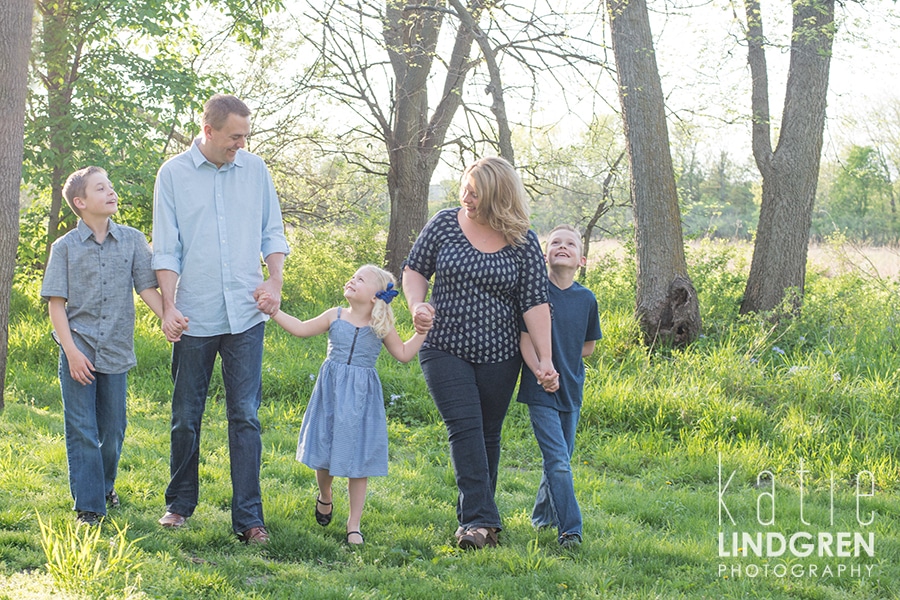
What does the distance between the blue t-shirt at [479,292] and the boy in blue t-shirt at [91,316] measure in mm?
1390

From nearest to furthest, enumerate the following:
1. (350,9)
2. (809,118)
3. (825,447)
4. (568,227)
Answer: (568,227) < (825,447) < (809,118) < (350,9)

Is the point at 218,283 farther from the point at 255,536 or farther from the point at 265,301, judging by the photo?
the point at 255,536

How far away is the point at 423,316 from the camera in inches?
161

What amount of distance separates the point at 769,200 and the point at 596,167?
17.2ft

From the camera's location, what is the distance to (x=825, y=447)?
6.25 meters

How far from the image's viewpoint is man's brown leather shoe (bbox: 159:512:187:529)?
4.30 metres

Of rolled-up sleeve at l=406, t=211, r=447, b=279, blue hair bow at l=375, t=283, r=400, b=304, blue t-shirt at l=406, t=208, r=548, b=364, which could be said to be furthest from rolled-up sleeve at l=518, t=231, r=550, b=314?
blue hair bow at l=375, t=283, r=400, b=304

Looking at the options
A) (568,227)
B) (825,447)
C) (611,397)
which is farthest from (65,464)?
(825,447)

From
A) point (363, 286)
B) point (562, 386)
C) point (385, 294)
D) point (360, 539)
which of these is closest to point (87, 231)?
point (363, 286)

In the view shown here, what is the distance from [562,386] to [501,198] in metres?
1.04

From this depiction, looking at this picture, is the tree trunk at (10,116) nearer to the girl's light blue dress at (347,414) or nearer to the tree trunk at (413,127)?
the girl's light blue dress at (347,414)

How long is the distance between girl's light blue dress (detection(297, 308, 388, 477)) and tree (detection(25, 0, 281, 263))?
6917 millimetres

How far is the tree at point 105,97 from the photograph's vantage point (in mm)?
10703

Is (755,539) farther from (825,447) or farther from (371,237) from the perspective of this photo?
(371,237)
